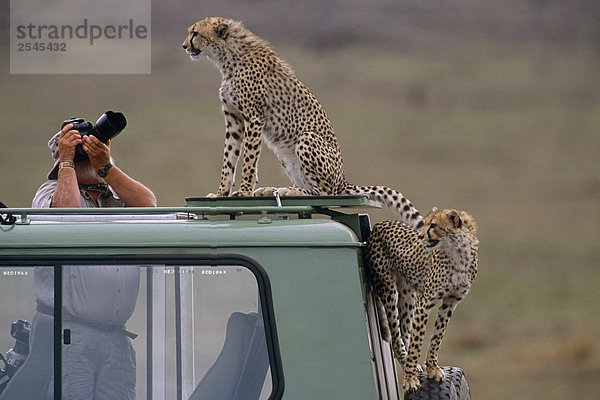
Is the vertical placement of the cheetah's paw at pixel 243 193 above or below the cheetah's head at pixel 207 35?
below

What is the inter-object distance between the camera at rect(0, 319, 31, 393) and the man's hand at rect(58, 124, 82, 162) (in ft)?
2.01

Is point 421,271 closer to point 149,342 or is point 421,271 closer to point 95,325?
point 149,342

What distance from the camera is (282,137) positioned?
3.09 m

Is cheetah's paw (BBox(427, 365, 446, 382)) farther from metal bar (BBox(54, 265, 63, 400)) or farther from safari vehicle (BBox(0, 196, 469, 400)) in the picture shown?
metal bar (BBox(54, 265, 63, 400))

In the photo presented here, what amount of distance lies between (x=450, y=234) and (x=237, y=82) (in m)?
0.86

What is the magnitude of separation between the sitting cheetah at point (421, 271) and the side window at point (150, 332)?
1.94 ft

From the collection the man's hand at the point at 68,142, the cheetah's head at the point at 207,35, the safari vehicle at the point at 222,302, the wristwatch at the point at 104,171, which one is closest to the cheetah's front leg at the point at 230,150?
the cheetah's head at the point at 207,35

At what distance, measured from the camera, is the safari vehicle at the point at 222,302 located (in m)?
2.16

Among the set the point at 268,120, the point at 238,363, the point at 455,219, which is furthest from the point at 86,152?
the point at 455,219

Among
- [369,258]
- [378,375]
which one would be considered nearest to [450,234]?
[369,258]

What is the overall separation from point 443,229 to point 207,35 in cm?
103

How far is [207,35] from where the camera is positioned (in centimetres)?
311

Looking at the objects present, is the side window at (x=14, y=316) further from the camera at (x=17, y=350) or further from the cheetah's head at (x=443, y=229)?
the cheetah's head at (x=443, y=229)

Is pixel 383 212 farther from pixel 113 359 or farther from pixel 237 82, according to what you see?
Answer: pixel 113 359
